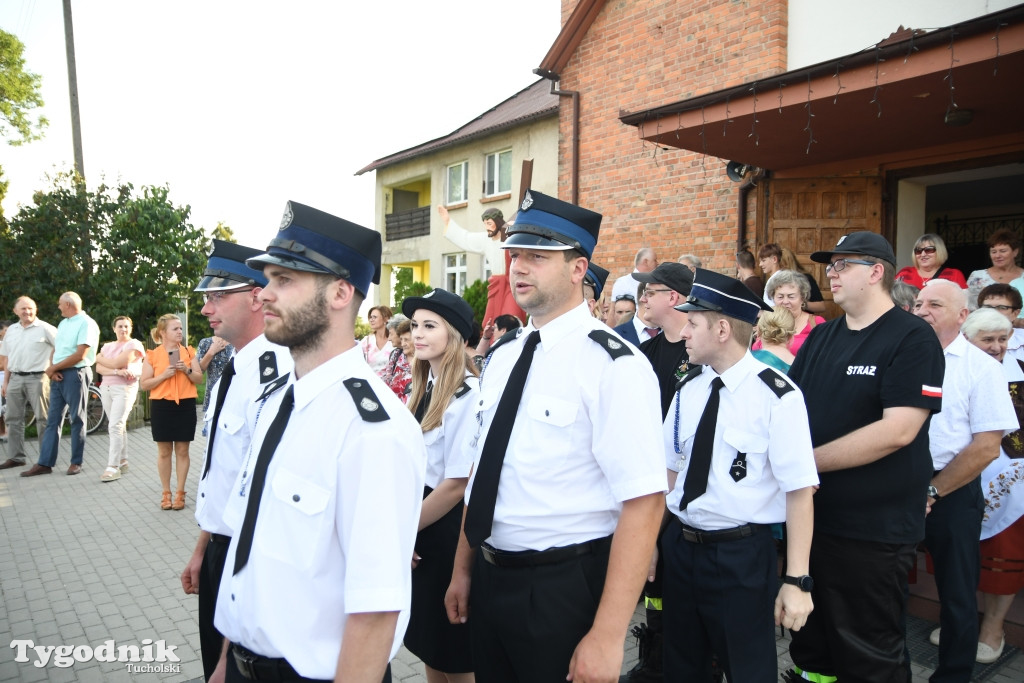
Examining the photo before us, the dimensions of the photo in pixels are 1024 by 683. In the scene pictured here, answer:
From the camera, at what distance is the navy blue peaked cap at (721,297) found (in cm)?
296

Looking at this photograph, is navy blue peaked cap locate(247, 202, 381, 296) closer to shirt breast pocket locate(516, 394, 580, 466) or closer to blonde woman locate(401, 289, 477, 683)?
shirt breast pocket locate(516, 394, 580, 466)

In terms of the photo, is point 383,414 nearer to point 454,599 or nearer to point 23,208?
point 454,599

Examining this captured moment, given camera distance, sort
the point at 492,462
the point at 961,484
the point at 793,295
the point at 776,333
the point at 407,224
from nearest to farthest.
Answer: the point at 492,462 → the point at 961,484 → the point at 776,333 → the point at 793,295 → the point at 407,224

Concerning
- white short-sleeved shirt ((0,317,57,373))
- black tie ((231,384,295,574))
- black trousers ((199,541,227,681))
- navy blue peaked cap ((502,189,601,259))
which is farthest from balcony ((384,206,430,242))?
black tie ((231,384,295,574))

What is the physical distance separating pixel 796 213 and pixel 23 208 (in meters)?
14.8

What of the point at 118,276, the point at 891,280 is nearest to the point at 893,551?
the point at 891,280

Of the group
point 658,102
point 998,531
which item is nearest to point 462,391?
point 998,531

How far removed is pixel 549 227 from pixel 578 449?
2.45 feet

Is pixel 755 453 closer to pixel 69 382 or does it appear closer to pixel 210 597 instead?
pixel 210 597

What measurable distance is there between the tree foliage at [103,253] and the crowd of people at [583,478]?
40.0ft

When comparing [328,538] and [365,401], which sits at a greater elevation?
[365,401]

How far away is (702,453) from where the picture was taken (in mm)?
2867

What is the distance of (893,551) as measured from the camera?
115 inches

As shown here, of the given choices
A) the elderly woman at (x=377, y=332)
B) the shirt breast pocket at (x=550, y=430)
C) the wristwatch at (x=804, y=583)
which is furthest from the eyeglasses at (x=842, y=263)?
the elderly woman at (x=377, y=332)
